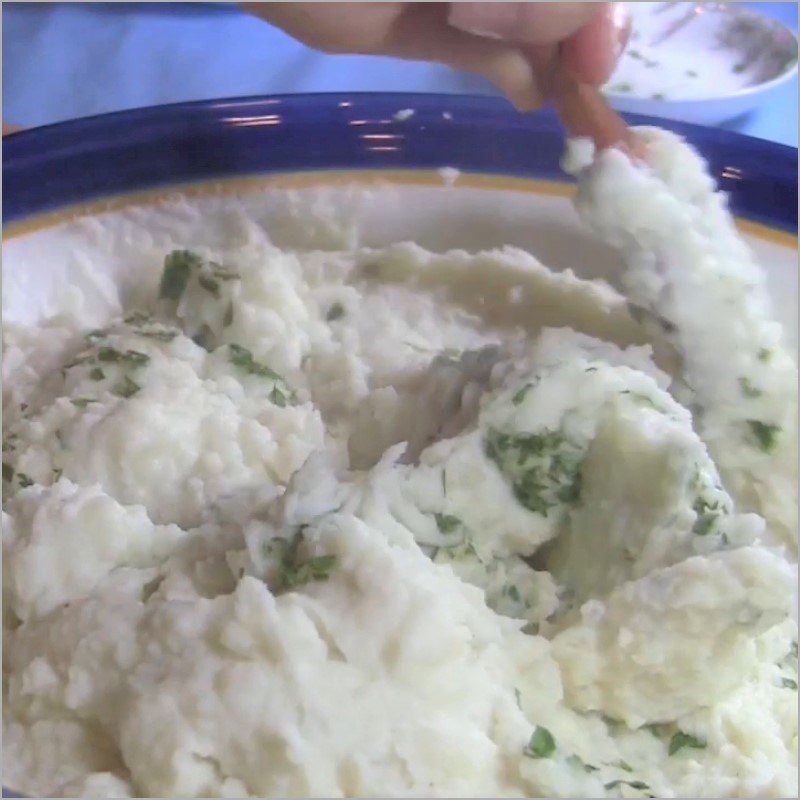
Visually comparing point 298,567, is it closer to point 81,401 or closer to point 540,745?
point 540,745

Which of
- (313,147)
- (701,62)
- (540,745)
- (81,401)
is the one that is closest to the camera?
(540,745)

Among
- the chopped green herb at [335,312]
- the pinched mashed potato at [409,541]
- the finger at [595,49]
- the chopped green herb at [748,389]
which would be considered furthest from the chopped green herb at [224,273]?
the chopped green herb at [748,389]

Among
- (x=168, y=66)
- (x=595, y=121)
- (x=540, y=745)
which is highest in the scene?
(x=595, y=121)

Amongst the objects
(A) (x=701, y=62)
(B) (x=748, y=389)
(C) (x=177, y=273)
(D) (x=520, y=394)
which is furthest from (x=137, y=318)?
(A) (x=701, y=62)

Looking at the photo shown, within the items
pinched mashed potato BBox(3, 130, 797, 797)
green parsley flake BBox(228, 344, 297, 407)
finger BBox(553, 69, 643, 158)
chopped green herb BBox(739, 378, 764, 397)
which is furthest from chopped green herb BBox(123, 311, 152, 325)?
chopped green herb BBox(739, 378, 764, 397)

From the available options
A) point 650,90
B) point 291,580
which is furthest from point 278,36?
point 291,580

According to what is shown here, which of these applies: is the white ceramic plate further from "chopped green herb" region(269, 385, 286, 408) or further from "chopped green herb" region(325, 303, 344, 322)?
"chopped green herb" region(269, 385, 286, 408)

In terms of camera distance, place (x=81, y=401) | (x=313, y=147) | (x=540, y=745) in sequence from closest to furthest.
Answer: (x=540, y=745) → (x=81, y=401) → (x=313, y=147)

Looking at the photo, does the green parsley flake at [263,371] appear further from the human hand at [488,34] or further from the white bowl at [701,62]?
the white bowl at [701,62]
